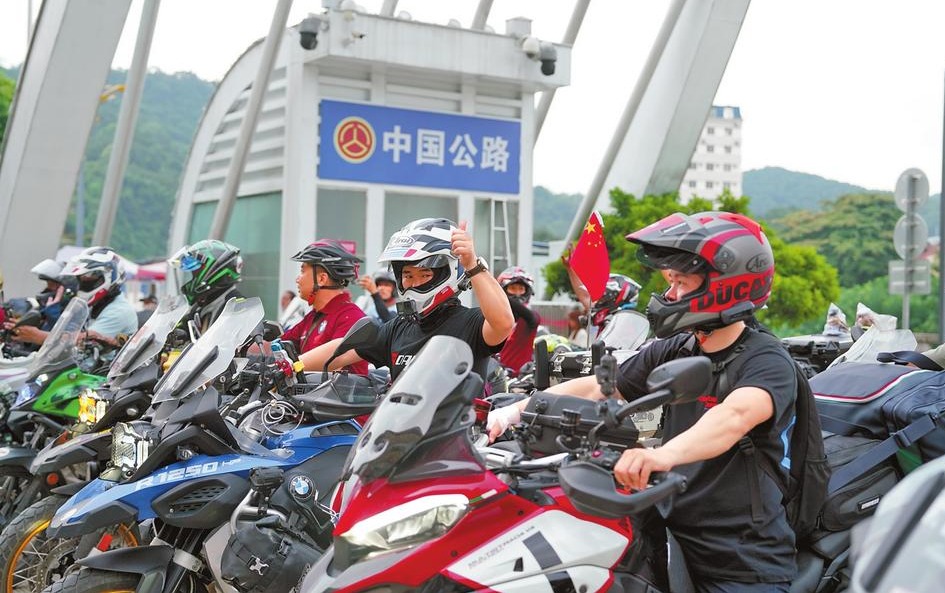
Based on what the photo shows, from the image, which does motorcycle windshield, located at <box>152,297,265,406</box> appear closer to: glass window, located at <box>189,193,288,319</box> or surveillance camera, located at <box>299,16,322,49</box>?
surveillance camera, located at <box>299,16,322,49</box>

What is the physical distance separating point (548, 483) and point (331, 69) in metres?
17.3

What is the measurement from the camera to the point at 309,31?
18594 mm

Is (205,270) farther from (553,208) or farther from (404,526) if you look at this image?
(553,208)

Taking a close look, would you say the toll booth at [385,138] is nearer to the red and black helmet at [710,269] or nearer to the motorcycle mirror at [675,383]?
the red and black helmet at [710,269]

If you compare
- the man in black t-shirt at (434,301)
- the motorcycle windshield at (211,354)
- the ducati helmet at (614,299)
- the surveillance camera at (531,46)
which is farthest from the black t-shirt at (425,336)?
the surveillance camera at (531,46)

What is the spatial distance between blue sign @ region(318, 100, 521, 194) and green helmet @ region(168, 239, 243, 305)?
11633mm

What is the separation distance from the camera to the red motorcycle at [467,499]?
9.68 feet

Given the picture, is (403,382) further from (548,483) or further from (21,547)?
(21,547)

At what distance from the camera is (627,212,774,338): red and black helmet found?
3.37 meters

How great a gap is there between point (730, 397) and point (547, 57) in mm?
18342

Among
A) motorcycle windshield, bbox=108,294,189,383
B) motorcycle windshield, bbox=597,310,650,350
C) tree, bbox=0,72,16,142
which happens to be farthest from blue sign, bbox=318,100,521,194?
tree, bbox=0,72,16,142

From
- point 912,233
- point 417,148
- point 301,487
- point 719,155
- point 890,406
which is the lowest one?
point 301,487

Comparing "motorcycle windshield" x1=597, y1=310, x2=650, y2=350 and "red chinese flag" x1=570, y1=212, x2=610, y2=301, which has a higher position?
"red chinese flag" x1=570, y1=212, x2=610, y2=301

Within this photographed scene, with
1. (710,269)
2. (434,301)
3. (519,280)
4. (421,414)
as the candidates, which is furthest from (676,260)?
(519,280)
